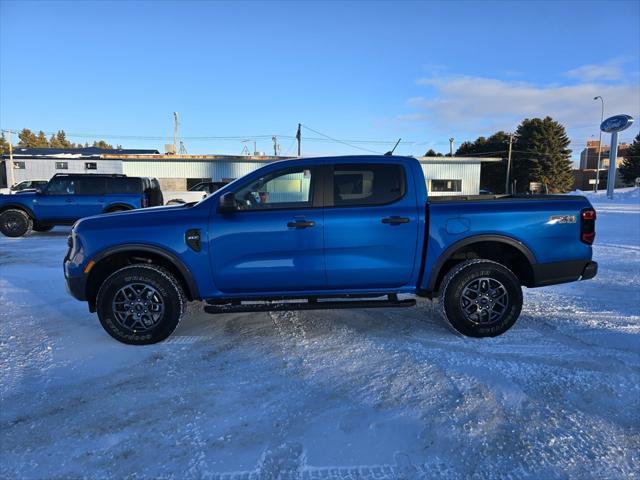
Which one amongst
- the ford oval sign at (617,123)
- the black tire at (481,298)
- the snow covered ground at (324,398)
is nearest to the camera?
the snow covered ground at (324,398)

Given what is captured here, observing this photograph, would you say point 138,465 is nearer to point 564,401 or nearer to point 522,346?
point 564,401

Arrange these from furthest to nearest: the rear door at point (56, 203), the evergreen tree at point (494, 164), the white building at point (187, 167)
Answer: the evergreen tree at point (494, 164)
the white building at point (187, 167)
the rear door at point (56, 203)

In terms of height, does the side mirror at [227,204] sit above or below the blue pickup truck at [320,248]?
above

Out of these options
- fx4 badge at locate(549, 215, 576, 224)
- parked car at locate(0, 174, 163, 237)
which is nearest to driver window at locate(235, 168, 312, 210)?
fx4 badge at locate(549, 215, 576, 224)

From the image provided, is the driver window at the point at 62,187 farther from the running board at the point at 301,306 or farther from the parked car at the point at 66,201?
the running board at the point at 301,306

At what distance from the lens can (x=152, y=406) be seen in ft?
10.1

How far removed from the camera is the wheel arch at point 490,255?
424 cm

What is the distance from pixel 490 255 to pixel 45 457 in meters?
4.22

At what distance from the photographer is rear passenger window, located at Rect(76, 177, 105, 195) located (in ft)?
41.9

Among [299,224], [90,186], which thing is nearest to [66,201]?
[90,186]

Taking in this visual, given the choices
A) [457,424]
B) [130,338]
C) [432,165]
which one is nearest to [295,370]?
[457,424]

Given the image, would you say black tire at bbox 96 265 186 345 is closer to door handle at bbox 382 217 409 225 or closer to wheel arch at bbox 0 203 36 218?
door handle at bbox 382 217 409 225

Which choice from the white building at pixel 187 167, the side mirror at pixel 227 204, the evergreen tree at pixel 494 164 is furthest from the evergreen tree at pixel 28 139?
the side mirror at pixel 227 204

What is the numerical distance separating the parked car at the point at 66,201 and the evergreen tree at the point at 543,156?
53118 mm
